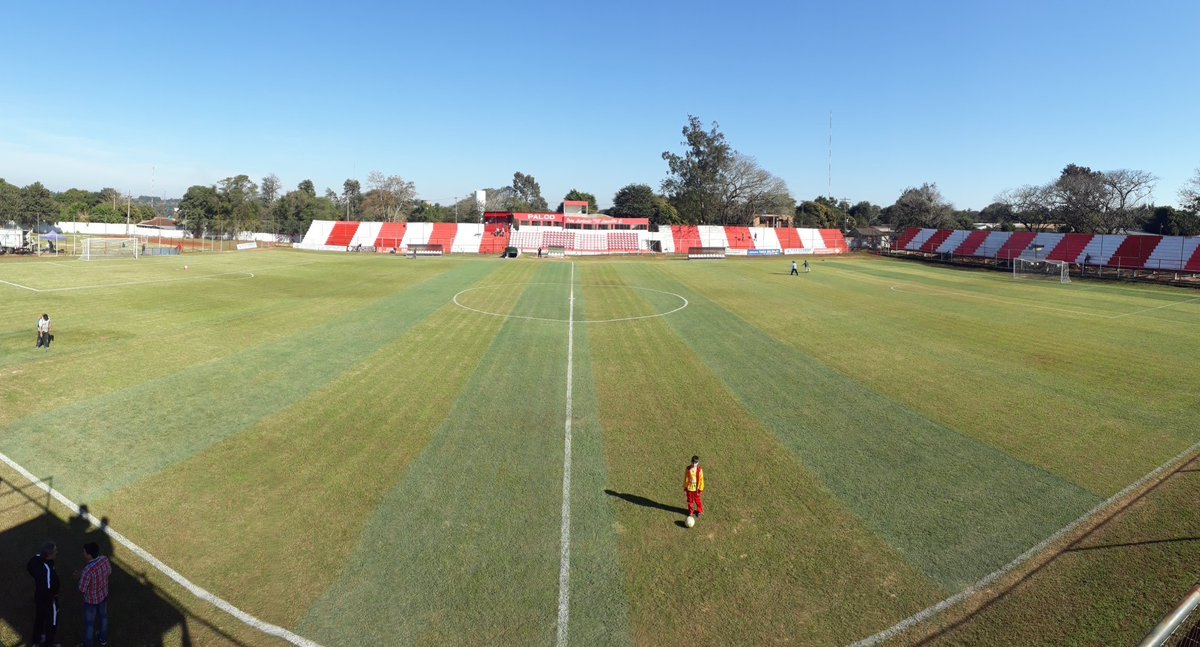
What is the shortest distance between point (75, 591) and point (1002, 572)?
48.2ft

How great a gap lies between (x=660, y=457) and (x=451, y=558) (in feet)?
18.5

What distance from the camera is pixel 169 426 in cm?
1486

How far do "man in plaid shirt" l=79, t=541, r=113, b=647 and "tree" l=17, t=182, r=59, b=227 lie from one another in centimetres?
14048

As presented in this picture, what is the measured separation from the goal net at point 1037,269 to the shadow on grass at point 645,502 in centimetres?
6783

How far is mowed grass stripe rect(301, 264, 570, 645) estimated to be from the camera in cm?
801

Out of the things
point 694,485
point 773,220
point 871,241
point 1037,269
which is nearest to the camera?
point 694,485

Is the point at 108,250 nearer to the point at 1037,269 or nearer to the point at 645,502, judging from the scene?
the point at 645,502

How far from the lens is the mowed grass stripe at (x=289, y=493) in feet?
30.2

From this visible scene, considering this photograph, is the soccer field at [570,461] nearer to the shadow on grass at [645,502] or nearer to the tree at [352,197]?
the shadow on grass at [645,502]

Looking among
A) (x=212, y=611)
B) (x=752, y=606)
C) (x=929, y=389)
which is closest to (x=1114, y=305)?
(x=929, y=389)

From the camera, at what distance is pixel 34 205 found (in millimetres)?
110500

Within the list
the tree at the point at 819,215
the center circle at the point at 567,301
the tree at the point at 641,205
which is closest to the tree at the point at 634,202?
the tree at the point at 641,205

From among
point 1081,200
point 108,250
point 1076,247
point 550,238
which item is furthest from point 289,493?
point 1081,200

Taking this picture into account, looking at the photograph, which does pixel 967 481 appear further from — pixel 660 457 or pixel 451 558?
pixel 451 558
